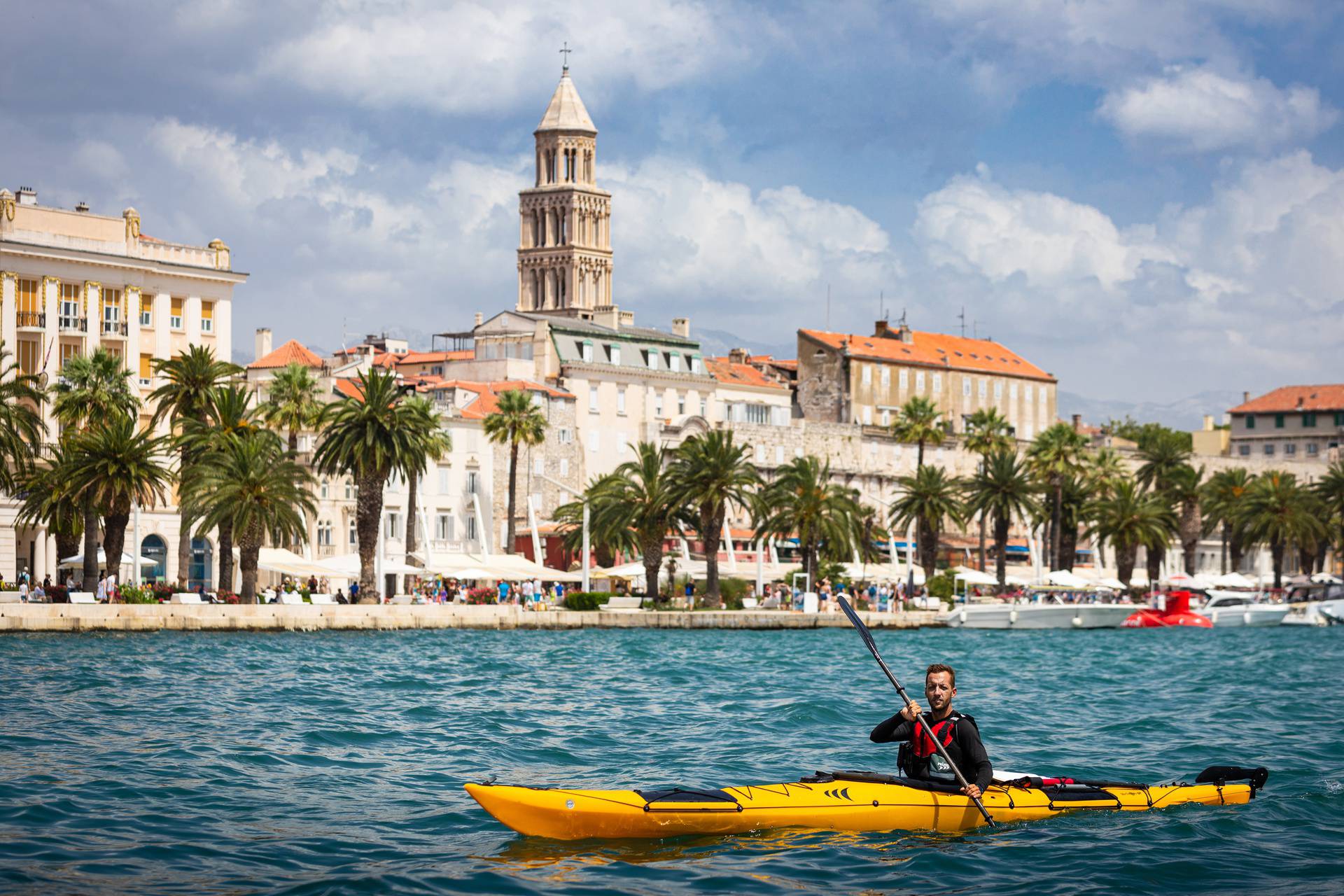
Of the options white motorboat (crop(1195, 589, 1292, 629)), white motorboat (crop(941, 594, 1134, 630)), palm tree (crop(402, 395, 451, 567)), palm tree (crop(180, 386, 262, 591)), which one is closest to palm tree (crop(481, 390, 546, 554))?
palm tree (crop(402, 395, 451, 567))

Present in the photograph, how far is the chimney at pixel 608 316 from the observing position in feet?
413

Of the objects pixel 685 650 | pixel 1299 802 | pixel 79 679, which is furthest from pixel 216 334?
pixel 1299 802

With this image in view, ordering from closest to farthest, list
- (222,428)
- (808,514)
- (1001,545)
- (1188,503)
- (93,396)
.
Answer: (222,428) < (93,396) < (808,514) < (1001,545) < (1188,503)

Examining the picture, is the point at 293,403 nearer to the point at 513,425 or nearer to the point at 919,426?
the point at 513,425

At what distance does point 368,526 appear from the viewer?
70.4 metres

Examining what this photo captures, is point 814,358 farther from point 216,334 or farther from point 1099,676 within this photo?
point 1099,676

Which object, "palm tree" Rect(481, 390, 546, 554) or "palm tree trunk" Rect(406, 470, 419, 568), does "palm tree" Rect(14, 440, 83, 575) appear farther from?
"palm tree" Rect(481, 390, 546, 554)

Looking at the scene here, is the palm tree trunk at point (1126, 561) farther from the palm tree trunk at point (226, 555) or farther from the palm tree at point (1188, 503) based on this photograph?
the palm tree trunk at point (226, 555)

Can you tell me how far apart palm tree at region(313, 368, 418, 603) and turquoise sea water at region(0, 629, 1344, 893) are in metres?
14.7

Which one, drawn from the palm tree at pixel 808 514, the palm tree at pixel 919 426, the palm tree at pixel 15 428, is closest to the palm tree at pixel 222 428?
the palm tree at pixel 15 428

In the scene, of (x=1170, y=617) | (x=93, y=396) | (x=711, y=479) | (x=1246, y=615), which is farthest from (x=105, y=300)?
(x=1246, y=615)

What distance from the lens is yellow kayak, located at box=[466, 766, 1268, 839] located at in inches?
722

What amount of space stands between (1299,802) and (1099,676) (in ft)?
86.8

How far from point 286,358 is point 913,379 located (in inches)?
1951
